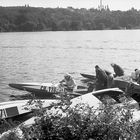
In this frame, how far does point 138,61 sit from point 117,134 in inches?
1456

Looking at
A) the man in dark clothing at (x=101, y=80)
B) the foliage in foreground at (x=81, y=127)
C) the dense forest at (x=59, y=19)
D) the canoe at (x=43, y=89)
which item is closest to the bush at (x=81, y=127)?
the foliage in foreground at (x=81, y=127)

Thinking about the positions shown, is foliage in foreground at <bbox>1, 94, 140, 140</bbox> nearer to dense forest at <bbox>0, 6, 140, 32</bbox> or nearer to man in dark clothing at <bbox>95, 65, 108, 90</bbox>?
man in dark clothing at <bbox>95, 65, 108, 90</bbox>

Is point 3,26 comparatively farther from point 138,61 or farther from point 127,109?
point 127,109

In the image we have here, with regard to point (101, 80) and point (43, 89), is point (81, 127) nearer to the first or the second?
point (101, 80)

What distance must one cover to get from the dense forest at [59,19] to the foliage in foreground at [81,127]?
387 feet

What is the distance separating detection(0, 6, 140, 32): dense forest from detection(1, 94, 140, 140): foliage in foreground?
4641 inches

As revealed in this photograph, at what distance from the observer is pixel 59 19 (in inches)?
5182

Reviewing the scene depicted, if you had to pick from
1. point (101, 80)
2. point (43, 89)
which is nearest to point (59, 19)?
point (43, 89)

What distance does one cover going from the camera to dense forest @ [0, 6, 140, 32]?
12381 cm

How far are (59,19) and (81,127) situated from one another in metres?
129

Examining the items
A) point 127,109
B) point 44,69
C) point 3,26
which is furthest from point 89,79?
point 3,26

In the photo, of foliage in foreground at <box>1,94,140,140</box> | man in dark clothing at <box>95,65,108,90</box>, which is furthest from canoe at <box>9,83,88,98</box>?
foliage in foreground at <box>1,94,140,140</box>

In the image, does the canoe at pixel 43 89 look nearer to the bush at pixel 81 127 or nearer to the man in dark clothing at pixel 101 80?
the man in dark clothing at pixel 101 80

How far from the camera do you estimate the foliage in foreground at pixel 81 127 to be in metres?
4.54
